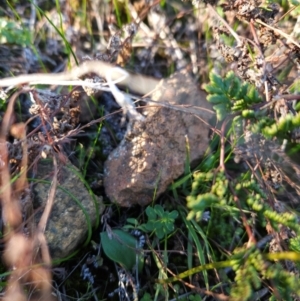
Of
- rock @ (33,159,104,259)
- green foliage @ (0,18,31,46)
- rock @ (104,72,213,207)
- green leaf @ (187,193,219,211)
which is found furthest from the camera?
green foliage @ (0,18,31,46)

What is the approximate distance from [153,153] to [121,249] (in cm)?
45

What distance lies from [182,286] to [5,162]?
2.94 feet

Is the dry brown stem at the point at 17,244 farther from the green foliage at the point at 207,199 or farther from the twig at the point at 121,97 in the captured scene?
the green foliage at the point at 207,199

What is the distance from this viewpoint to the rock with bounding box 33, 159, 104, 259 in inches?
70.3

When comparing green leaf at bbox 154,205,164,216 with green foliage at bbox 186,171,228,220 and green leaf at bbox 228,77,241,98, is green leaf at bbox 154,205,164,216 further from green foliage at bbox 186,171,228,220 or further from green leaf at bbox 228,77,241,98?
green leaf at bbox 228,77,241,98

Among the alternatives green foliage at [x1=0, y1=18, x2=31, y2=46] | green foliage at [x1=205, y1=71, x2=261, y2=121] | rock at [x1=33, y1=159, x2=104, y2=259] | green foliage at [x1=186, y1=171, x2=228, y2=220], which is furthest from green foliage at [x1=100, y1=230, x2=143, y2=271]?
green foliage at [x1=0, y1=18, x2=31, y2=46]

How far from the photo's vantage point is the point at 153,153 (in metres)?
1.96

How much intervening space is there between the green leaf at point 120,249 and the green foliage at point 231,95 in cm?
69

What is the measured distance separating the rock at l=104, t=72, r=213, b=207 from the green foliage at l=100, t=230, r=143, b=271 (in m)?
0.17

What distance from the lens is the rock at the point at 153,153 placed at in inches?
76.1

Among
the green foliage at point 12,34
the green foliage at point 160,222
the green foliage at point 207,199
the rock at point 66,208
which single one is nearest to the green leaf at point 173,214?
the green foliage at point 160,222

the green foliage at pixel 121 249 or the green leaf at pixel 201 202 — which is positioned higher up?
the green leaf at pixel 201 202

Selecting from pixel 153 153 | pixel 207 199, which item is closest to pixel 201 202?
pixel 207 199

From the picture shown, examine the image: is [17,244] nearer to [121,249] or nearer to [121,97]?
[121,249]
